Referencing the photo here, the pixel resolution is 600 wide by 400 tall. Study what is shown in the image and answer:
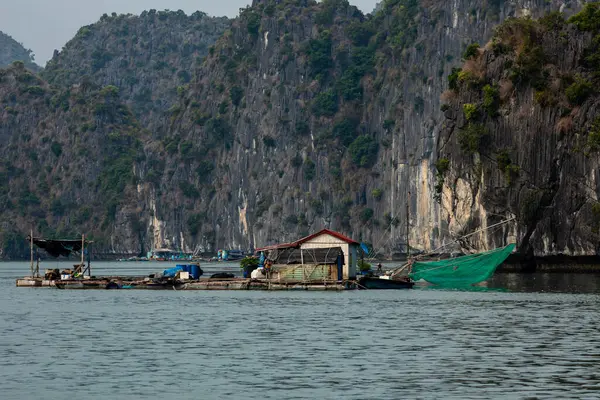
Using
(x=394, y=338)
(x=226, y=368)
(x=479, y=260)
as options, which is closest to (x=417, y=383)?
(x=226, y=368)

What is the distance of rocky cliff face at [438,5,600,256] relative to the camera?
101 m

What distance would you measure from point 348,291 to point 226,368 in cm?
4520

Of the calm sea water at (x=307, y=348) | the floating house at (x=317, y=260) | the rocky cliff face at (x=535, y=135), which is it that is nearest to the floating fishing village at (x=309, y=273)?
the floating house at (x=317, y=260)

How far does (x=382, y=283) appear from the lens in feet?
267

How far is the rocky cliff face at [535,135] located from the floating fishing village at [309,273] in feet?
66.7

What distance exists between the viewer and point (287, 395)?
28969mm

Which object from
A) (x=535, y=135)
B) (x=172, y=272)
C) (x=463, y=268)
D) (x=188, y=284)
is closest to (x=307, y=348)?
(x=188, y=284)

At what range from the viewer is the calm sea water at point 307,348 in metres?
30.2

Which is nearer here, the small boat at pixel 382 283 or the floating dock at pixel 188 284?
the floating dock at pixel 188 284

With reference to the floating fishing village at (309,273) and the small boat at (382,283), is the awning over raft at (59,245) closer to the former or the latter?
the floating fishing village at (309,273)

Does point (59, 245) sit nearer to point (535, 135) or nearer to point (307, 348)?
point (535, 135)

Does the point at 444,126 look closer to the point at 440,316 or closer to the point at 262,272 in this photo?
the point at 262,272

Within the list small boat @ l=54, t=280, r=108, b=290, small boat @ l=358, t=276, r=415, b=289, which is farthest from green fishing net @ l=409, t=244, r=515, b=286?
small boat @ l=54, t=280, r=108, b=290

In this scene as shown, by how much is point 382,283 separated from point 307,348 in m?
41.7
